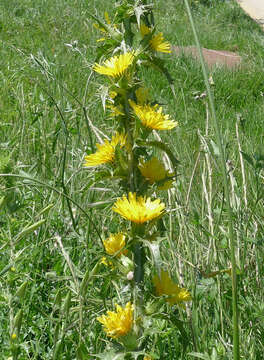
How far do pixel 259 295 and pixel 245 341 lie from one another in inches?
8.8

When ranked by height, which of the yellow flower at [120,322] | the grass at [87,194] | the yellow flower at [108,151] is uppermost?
the yellow flower at [108,151]

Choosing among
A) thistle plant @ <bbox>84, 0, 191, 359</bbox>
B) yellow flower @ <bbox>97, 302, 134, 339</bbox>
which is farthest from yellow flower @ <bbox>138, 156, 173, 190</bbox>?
yellow flower @ <bbox>97, 302, 134, 339</bbox>

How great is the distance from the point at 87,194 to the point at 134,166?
87cm

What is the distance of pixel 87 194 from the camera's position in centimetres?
177

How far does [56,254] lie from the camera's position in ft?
5.07

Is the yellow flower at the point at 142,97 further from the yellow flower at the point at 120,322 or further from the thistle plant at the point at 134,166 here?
the yellow flower at the point at 120,322

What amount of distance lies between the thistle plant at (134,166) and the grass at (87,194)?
46mm

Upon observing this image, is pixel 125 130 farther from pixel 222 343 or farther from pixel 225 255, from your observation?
pixel 225 255

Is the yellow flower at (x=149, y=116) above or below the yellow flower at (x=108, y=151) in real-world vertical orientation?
above

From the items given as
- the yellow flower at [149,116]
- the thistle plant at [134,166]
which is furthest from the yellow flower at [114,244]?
the yellow flower at [149,116]

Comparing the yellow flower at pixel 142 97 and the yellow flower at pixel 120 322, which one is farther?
the yellow flower at pixel 142 97

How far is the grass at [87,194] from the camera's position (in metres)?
1.10

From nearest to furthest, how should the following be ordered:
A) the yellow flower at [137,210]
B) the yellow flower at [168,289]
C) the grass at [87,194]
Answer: the yellow flower at [137,210] < the yellow flower at [168,289] < the grass at [87,194]

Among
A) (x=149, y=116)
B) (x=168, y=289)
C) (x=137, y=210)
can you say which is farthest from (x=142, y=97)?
(x=168, y=289)
